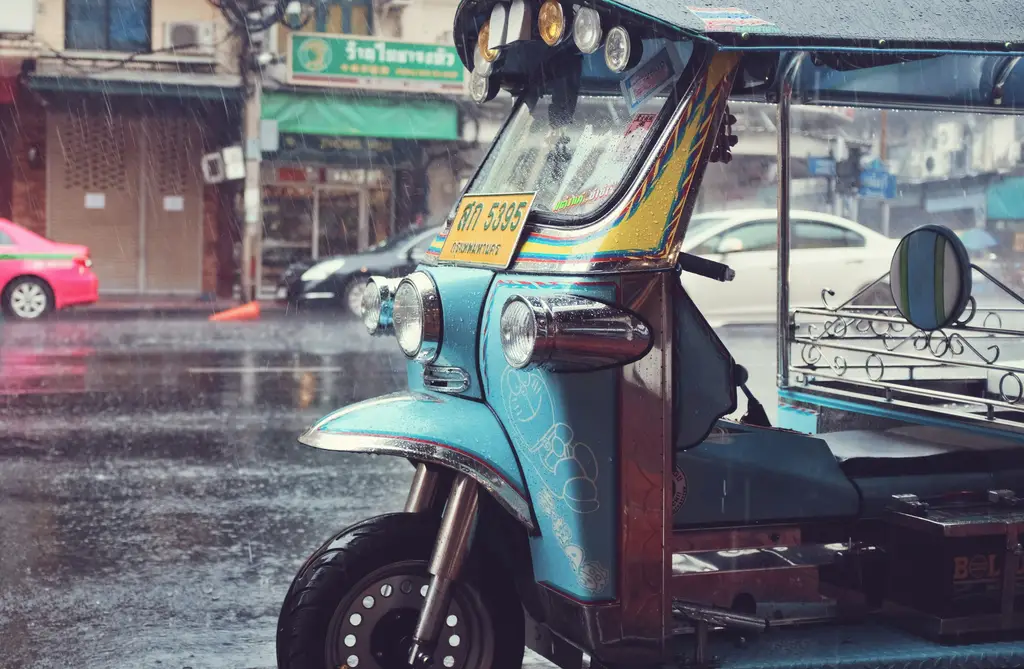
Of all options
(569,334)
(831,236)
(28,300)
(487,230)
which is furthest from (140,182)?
(569,334)

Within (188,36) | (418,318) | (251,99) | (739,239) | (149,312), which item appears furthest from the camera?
(188,36)

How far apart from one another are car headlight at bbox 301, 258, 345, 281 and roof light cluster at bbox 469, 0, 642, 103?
1592 cm

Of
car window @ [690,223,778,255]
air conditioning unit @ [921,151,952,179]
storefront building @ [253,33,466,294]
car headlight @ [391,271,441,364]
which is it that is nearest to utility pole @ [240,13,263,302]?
storefront building @ [253,33,466,294]

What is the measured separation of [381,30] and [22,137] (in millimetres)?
7012

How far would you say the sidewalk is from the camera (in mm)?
19984

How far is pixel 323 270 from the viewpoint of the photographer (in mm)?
19922

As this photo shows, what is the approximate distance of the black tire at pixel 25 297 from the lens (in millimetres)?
18031

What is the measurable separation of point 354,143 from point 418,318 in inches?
871

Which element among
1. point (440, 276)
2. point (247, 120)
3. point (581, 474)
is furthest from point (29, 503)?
point (247, 120)

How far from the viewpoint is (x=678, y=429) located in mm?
3297

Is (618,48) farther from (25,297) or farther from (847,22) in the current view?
(25,297)

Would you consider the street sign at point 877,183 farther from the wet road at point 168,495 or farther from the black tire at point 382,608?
the black tire at point 382,608

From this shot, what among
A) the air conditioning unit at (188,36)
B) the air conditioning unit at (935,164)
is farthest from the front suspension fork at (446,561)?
the air conditioning unit at (188,36)

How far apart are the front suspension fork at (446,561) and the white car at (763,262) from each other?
28.8 feet
